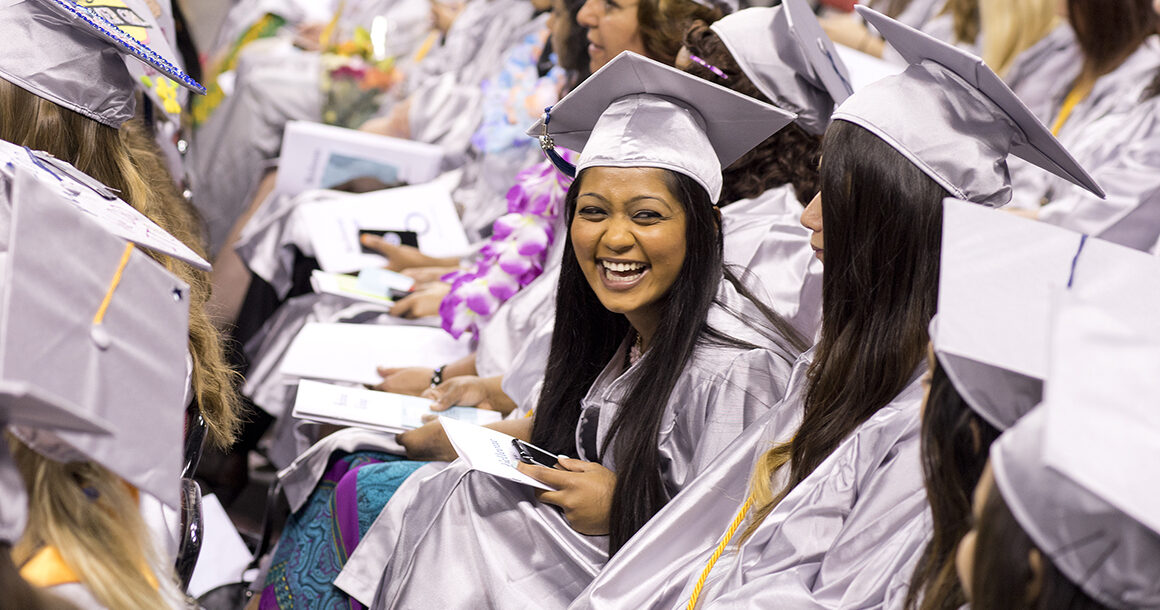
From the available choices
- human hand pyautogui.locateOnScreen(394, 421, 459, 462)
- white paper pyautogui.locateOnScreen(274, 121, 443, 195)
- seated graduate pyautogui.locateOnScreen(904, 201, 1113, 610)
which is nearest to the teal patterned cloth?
human hand pyautogui.locateOnScreen(394, 421, 459, 462)

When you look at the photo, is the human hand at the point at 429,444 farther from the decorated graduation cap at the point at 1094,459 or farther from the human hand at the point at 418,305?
the decorated graduation cap at the point at 1094,459

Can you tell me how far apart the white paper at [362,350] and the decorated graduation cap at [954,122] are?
1453 mm

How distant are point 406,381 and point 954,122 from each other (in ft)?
4.89

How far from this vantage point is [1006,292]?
1141mm

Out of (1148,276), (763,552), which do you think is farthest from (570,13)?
(1148,276)

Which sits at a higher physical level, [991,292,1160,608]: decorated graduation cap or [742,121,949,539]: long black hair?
[991,292,1160,608]: decorated graduation cap

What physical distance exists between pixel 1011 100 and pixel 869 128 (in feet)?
0.63

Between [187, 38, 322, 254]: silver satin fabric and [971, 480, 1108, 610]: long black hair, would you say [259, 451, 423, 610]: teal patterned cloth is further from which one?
[187, 38, 322, 254]: silver satin fabric

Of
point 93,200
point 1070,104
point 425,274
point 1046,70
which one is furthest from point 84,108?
point 1046,70

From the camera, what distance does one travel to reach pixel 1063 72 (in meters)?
3.64

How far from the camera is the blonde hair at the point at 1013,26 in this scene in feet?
12.3

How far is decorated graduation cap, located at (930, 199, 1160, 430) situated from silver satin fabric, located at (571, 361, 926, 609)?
325 mm

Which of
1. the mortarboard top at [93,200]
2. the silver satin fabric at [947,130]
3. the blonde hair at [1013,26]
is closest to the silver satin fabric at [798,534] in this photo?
the silver satin fabric at [947,130]

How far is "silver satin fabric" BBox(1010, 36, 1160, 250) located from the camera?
2.73m
